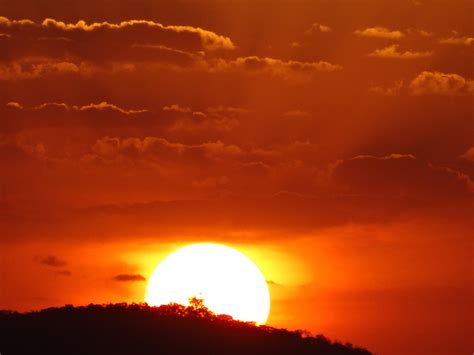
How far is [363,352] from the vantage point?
6662 cm

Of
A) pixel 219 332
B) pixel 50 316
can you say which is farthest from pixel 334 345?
pixel 50 316

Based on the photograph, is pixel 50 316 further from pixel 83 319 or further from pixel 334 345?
pixel 334 345

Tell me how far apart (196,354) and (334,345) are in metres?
10.8

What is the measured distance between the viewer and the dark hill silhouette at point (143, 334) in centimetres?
5841

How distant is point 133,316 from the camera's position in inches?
2505

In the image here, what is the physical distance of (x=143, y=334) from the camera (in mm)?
60750

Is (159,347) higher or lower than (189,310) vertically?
lower

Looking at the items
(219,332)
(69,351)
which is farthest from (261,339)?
(69,351)

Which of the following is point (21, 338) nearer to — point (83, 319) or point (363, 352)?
point (83, 319)

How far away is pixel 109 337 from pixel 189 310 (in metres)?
7.47

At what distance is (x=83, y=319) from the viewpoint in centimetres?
6269

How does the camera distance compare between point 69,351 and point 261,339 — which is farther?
point 261,339

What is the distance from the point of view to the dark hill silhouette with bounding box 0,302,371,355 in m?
58.4

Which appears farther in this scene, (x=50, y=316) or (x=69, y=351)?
(x=50, y=316)
